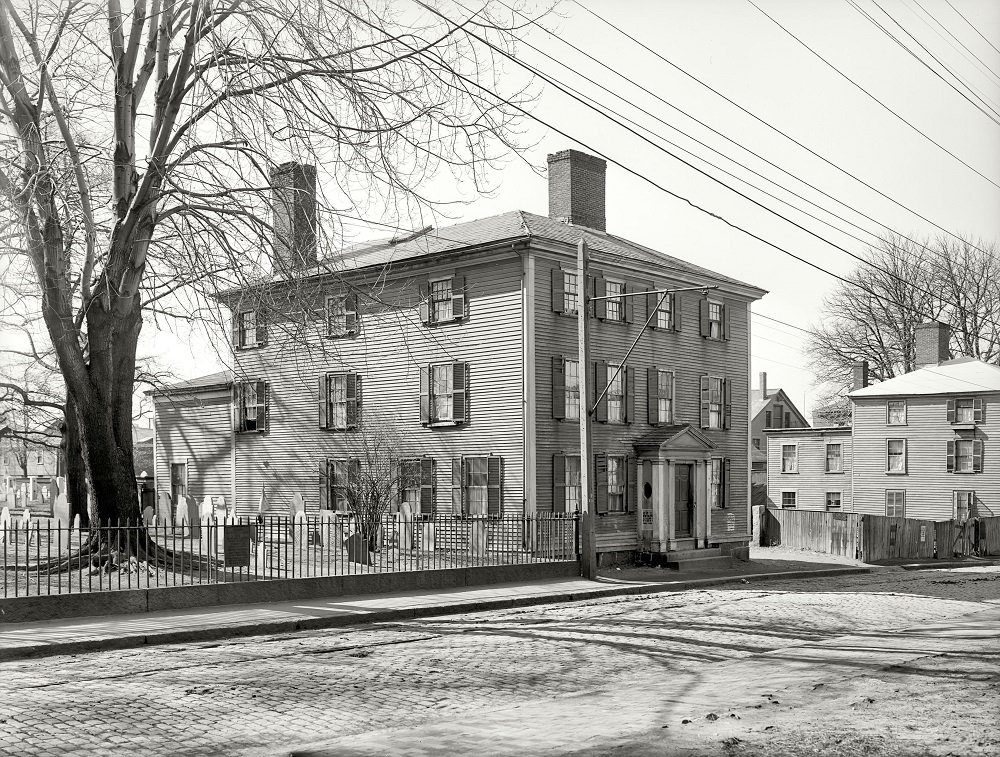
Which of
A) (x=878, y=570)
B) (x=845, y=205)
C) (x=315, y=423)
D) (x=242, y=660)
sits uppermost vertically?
(x=845, y=205)

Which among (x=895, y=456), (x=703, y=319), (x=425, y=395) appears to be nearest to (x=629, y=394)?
(x=703, y=319)

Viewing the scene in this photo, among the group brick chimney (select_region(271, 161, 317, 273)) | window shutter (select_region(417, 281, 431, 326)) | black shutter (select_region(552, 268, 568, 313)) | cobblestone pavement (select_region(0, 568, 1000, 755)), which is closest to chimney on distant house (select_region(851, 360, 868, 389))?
black shutter (select_region(552, 268, 568, 313))

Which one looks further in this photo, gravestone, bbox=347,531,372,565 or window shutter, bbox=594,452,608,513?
window shutter, bbox=594,452,608,513

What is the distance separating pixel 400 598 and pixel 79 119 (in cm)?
991

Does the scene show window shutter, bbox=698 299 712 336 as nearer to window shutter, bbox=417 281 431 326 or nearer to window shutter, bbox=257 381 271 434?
window shutter, bbox=417 281 431 326

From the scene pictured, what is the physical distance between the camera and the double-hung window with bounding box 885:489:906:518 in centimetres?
5116

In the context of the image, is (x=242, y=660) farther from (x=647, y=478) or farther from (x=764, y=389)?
(x=764, y=389)

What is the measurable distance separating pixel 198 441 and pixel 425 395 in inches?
441

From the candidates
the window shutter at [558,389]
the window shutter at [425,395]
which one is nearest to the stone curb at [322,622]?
the window shutter at [558,389]

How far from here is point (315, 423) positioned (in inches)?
1254

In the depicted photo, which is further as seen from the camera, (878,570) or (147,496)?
(147,496)

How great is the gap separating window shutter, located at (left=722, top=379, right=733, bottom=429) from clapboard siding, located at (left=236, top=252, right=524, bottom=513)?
30.7ft

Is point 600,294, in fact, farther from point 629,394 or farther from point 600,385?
point 629,394

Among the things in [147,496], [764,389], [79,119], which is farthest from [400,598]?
[764,389]
